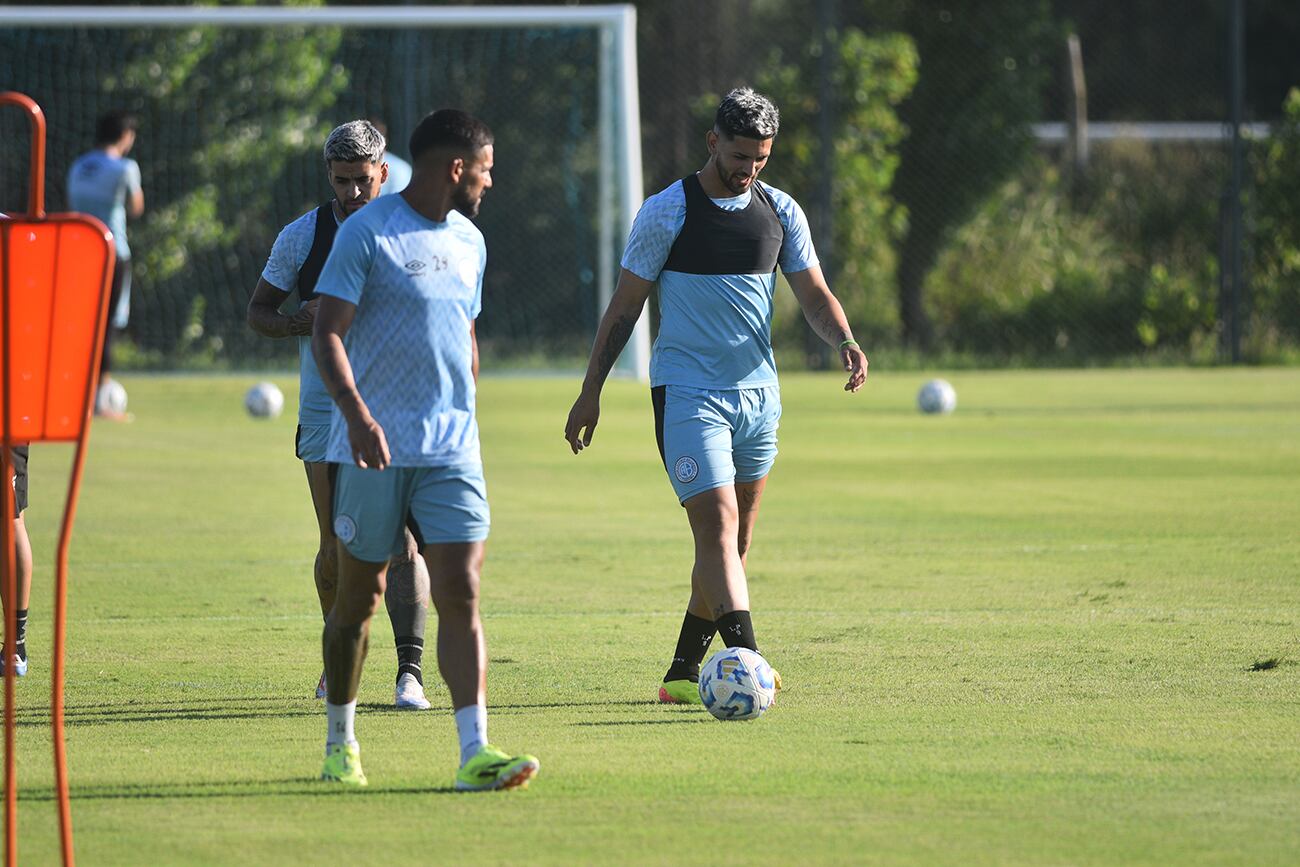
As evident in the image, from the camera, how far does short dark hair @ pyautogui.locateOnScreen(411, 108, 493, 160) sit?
5.60 meters

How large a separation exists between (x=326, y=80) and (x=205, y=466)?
39.8ft

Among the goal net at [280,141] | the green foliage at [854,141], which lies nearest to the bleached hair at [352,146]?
A: the goal net at [280,141]

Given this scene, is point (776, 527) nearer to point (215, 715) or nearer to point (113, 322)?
point (215, 715)

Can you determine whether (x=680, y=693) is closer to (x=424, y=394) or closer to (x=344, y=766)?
(x=344, y=766)

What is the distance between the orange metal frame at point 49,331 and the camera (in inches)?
174

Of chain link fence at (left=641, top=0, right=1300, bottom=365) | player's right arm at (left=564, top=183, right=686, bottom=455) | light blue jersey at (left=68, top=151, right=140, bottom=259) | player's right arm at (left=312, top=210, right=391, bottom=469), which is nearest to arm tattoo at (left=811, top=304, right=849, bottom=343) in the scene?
player's right arm at (left=564, top=183, right=686, bottom=455)

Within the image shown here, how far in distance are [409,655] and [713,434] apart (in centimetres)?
132

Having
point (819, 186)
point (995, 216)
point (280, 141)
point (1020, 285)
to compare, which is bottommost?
point (1020, 285)

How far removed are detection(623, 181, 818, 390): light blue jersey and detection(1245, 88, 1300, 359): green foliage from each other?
20.8 meters

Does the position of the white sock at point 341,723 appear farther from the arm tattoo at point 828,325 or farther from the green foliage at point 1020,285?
the green foliage at point 1020,285

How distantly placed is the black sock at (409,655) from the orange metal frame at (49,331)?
8.18 feet

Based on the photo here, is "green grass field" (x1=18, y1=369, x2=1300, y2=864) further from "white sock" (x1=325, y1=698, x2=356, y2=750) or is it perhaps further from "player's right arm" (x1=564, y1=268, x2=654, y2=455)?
"player's right arm" (x1=564, y1=268, x2=654, y2=455)

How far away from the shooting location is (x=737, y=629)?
6715 mm

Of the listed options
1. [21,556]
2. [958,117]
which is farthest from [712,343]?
[958,117]
